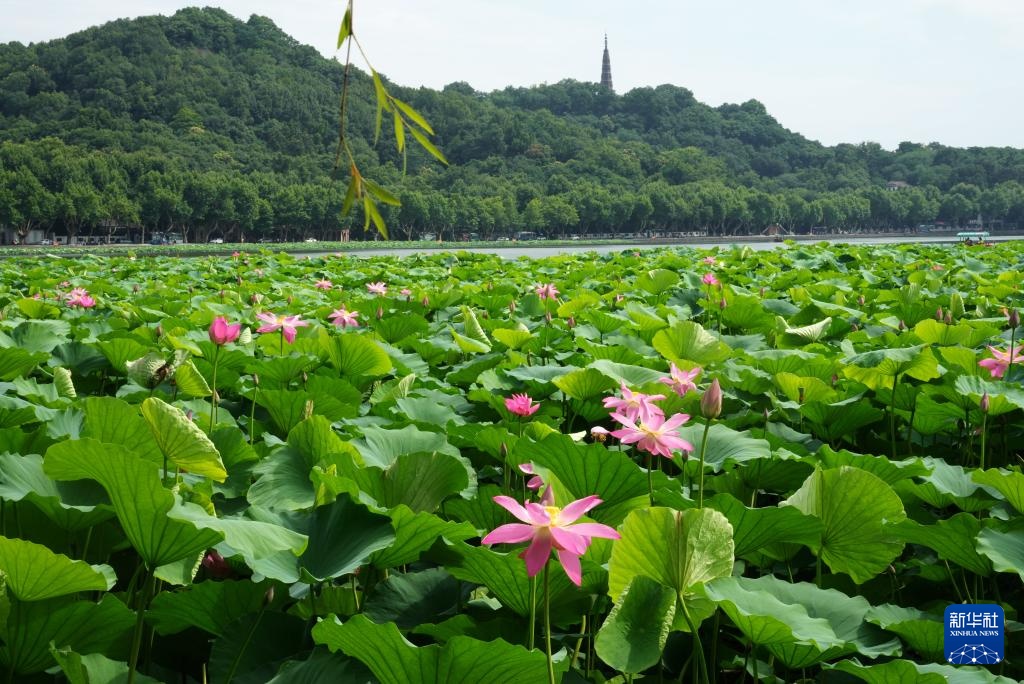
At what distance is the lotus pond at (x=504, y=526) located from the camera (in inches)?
32.9

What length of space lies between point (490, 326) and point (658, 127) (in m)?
107

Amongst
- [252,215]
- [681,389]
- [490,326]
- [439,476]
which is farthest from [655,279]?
[252,215]

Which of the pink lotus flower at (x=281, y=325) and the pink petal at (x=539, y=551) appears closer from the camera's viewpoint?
the pink petal at (x=539, y=551)

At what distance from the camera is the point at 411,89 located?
84.6 meters

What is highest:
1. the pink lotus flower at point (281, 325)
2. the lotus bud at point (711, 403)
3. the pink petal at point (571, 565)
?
the pink lotus flower at point (281, 325)

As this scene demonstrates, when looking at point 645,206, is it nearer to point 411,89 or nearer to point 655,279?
point 411,89

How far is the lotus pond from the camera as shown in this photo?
835 mm

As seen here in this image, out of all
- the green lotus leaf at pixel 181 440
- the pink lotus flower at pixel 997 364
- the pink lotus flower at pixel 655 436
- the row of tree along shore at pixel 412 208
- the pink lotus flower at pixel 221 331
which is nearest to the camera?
the green lotus leaf at pixel 181 440

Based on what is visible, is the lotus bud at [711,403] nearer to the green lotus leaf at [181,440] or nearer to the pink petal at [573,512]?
the pink petal at [573,512]

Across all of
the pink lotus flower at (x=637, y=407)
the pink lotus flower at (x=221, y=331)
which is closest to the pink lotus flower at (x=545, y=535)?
the pink lotus flower at (x=637, y=407)

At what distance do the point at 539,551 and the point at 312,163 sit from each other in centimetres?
7032

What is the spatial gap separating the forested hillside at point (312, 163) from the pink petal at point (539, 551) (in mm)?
48309

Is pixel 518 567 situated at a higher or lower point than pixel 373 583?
higher

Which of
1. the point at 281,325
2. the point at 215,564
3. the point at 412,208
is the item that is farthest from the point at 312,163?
the point at 215,564
